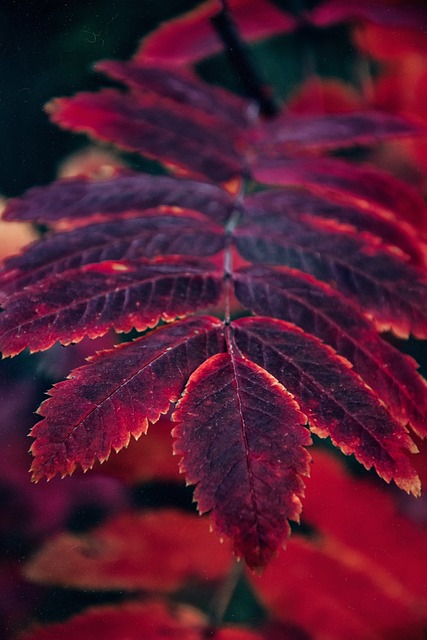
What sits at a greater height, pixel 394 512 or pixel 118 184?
pixel 118 184

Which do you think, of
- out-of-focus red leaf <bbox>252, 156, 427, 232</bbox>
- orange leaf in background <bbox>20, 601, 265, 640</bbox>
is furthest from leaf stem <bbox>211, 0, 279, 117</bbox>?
orange leaf in background <bbox>20, 601, 265, 640</bbox>

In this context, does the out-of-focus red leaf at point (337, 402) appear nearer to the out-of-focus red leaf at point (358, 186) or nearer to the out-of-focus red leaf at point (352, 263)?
the out-of-focus red leaf at point (352, 263)

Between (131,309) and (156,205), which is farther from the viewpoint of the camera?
(156,205)

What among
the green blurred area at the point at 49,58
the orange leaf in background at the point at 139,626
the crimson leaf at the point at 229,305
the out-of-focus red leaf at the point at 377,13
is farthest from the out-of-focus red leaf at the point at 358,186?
the green blurred area at the point at 49,58

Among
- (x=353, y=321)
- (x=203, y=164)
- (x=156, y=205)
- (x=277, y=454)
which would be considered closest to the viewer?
(x=277, y=454)

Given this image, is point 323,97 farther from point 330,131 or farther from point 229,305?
point 229,305

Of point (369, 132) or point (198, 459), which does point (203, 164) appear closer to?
point (369, 132)

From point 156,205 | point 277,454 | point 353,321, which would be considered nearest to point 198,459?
point 277,454
